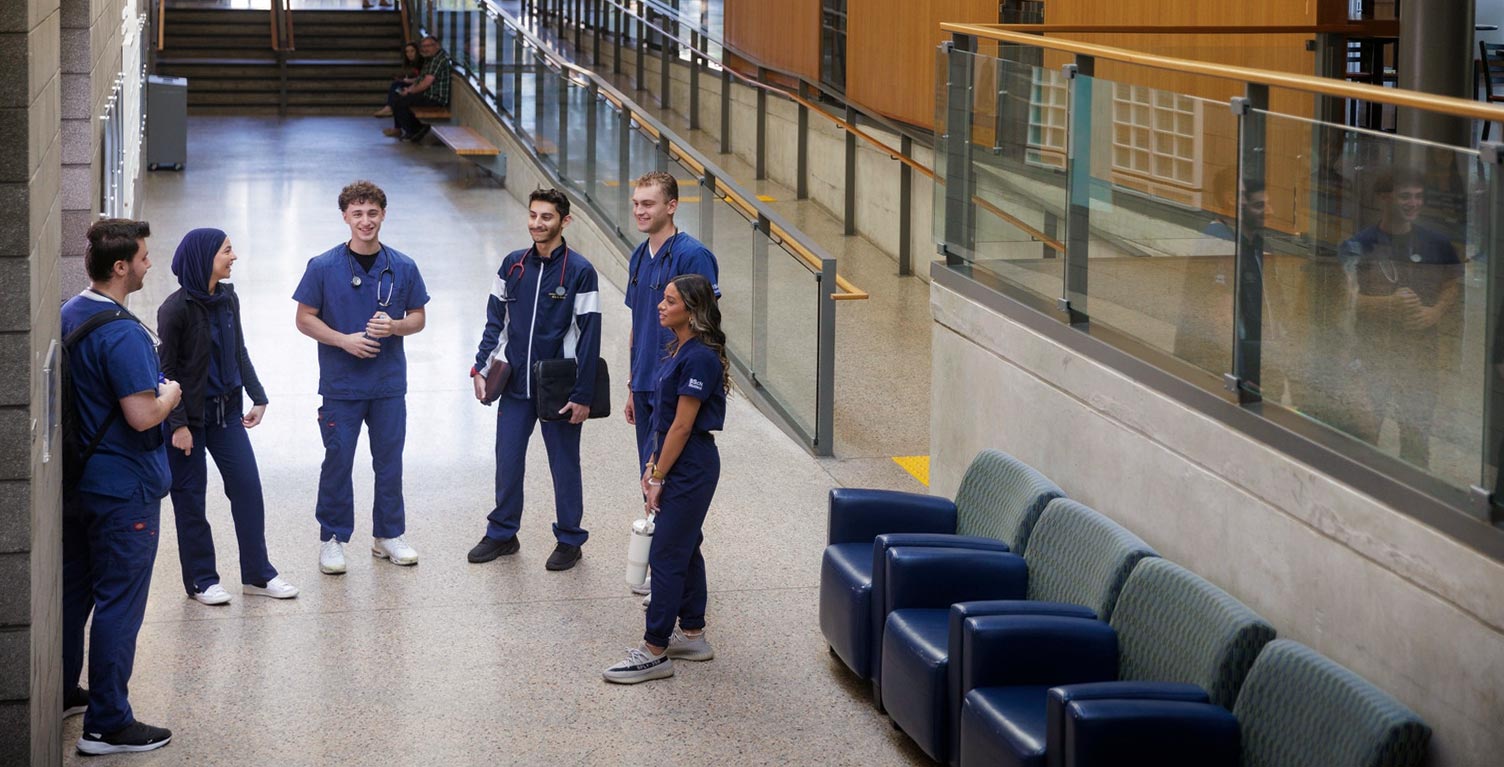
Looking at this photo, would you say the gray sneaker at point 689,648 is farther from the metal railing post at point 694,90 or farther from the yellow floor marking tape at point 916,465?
the metal railing post at point 694,90

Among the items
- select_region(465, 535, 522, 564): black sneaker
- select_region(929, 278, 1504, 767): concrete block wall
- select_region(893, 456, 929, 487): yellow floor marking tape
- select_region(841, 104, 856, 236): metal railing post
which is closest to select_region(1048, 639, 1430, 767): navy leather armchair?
select_region(929, 278, 1504, 767): concrete block wall

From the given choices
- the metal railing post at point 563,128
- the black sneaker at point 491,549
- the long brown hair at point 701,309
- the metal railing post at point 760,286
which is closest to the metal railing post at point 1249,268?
the long brown hair at point 701,309

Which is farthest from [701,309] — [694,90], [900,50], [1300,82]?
[694,90]

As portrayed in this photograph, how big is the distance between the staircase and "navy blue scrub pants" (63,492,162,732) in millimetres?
17622

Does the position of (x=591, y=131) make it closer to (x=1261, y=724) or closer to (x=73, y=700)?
(x=73, y=700)

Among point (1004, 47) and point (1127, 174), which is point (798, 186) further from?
point (1127, 174)

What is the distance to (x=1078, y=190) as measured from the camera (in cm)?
571

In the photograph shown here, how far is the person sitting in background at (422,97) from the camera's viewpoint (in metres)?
19.5

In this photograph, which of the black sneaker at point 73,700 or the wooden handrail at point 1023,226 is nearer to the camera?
the black sneaker at point 73,700

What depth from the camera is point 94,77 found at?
28.3ft

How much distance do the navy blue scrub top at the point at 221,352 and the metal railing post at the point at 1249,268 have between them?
3.47 metres

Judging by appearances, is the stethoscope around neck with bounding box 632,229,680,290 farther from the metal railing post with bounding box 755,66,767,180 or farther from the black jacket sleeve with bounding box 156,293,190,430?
the metal railing post with bounding box 755,66,767,180

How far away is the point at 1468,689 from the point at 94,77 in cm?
744

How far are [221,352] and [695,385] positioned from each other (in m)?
1.83
